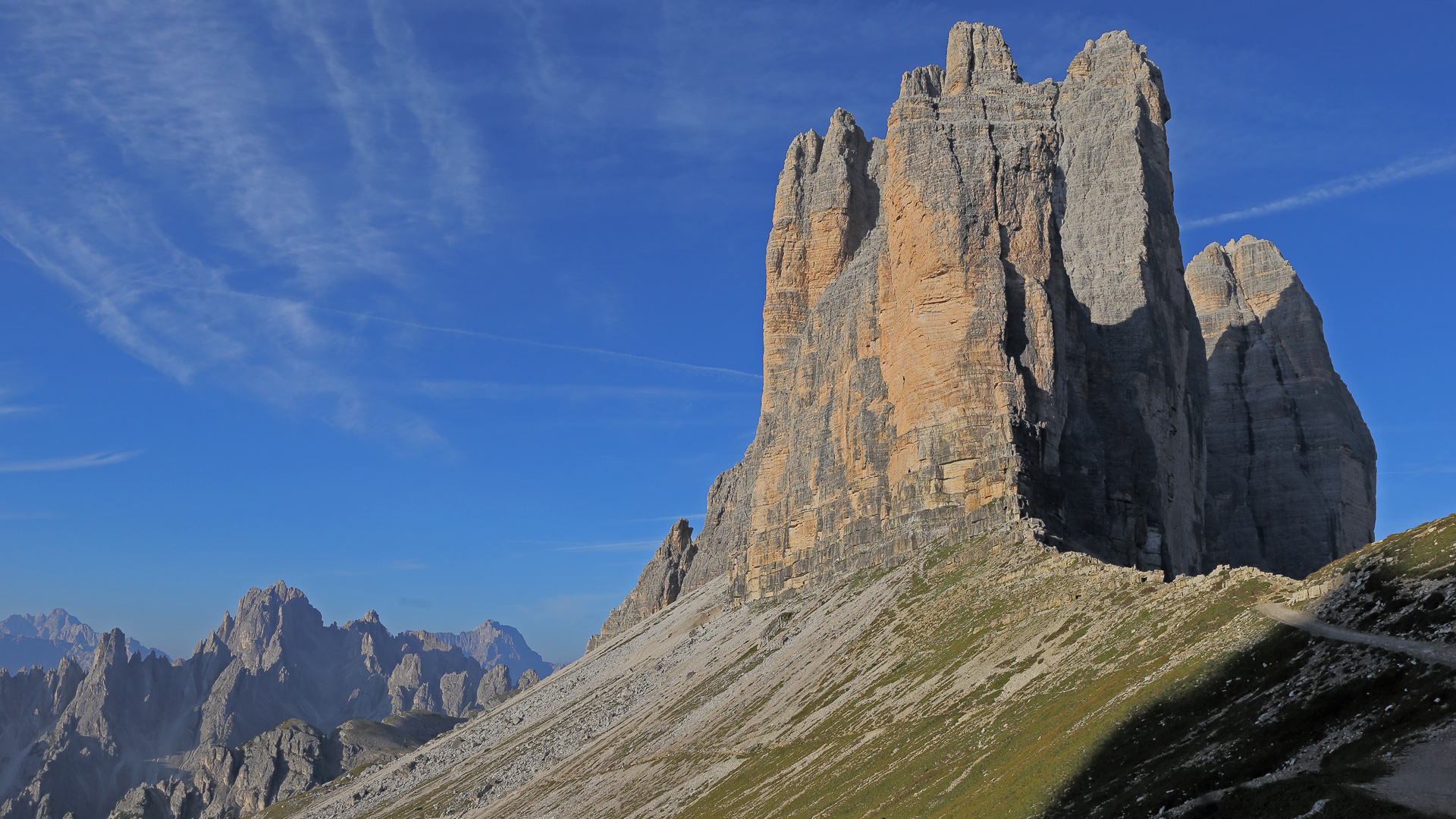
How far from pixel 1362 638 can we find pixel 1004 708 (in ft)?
70.1

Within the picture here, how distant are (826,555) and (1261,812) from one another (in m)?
96.0

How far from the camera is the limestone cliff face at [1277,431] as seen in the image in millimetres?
141375

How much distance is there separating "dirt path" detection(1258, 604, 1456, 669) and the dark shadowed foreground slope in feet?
1.80

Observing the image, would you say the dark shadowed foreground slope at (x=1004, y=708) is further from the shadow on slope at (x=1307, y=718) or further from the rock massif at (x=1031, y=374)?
the rock massif at (x=1031, y=374)

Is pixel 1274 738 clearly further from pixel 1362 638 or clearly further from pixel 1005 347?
pixel 1005 347

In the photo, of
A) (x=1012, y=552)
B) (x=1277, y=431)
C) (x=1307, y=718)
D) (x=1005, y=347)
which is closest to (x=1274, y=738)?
(x=1307, y=718)

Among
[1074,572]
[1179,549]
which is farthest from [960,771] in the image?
[1179,549]

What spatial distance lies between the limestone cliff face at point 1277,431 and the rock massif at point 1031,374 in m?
0.36

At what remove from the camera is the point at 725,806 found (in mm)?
70000

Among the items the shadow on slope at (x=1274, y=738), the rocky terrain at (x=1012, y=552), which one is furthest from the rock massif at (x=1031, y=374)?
the shadow on slope at (x=1274, y=738)

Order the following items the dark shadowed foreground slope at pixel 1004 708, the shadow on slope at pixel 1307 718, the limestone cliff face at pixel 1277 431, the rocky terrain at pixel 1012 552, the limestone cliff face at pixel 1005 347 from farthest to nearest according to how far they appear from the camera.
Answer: the limestone cliff face at pixel 1277 431
the limestone cliff face at pixel 1005 347
the rocky terrain at pixel 1012 552
the dark shadowed foreground slope at pixel 1004 708
the shadow on slope at pixel 1307 718

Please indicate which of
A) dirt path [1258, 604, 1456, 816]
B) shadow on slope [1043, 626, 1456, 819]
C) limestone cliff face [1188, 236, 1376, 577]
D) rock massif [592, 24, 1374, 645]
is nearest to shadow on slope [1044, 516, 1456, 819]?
shadow on slope [1043, 626, 1456, 819]

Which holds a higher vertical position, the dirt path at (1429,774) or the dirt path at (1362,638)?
the dirt path at (1362,638)

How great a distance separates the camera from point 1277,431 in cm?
14762
